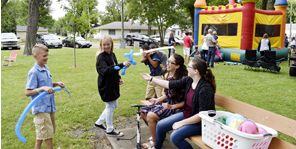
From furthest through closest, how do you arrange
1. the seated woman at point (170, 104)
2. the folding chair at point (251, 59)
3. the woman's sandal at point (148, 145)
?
the folding chair at point (251, 59)
the woman's sandal at point (148, 145)
the seated woman at point (170, 104)

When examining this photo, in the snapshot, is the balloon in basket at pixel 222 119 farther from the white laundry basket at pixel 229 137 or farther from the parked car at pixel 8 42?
the parked car at pixel 8 42

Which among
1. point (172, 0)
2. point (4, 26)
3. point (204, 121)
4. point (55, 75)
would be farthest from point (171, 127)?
point (4, 26)

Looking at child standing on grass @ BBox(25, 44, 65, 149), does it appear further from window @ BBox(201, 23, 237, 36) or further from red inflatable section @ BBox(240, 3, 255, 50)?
window @ BBox(201, 23, 237, 36)

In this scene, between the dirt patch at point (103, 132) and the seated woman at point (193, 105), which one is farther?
the dirt patch at point (103, 132)

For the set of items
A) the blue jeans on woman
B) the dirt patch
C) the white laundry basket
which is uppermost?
the white laundry basket

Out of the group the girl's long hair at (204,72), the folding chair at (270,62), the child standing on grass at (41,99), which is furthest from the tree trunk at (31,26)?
the girl's long hair at (204,72)

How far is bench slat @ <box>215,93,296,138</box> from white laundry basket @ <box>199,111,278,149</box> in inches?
9.2

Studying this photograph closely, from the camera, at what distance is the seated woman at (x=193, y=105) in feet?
9.18

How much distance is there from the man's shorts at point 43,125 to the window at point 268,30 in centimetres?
1287

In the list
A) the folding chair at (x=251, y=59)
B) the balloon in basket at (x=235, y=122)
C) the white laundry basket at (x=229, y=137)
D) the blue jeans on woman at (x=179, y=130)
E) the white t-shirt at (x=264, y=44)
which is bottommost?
the blue jeans on woman at (x=179, y=130)

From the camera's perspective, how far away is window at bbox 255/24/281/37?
43.4 feet

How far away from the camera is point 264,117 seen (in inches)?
108

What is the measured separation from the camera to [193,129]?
287 centimetres

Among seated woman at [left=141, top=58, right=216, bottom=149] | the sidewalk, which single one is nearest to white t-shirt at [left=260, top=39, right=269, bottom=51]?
the sidewalk
